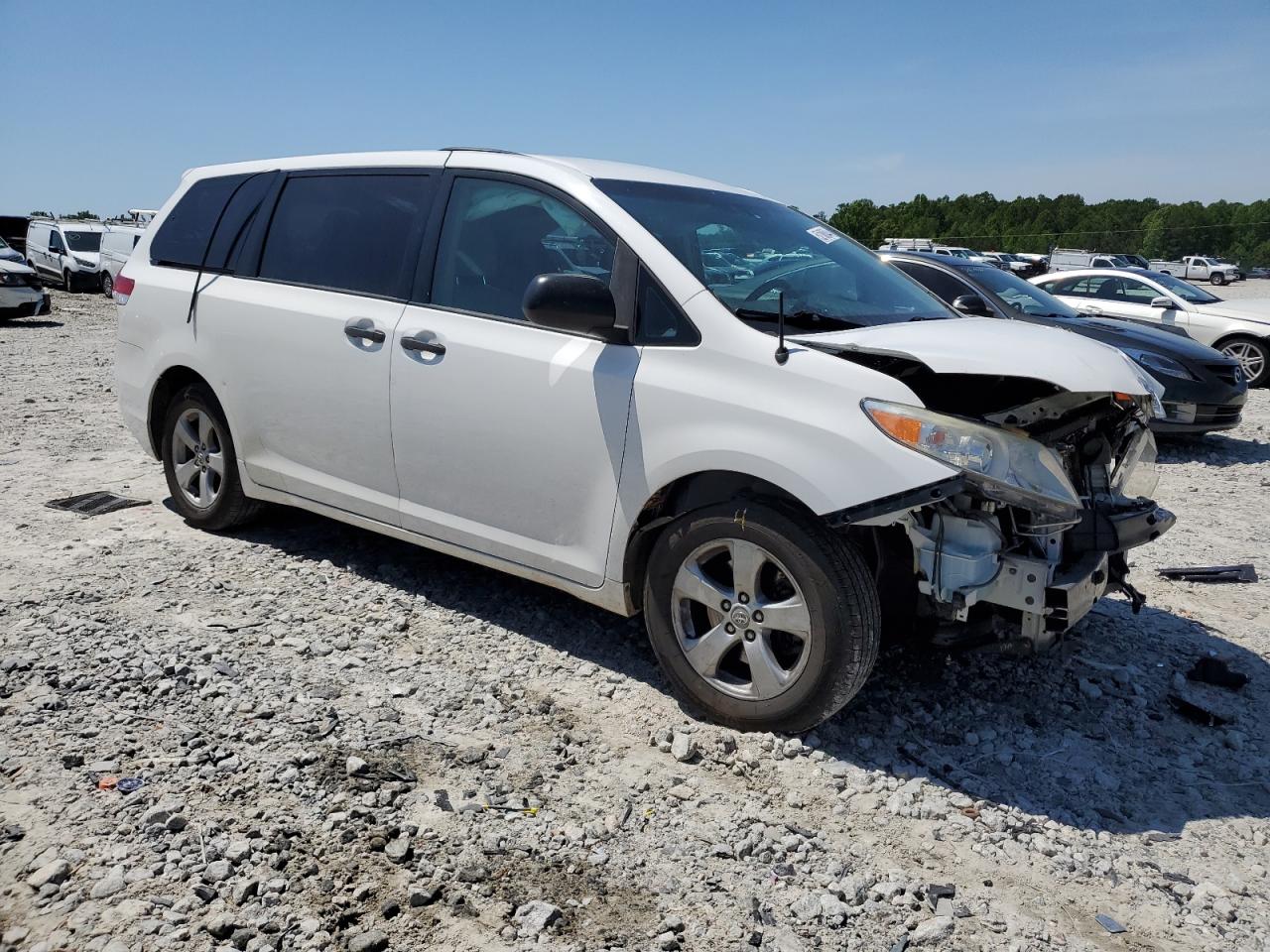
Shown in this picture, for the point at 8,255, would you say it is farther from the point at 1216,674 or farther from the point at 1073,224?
the point at 1073,224

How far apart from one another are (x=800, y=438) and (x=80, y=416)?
829 centimetres

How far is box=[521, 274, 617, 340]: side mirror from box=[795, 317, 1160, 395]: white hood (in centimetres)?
75

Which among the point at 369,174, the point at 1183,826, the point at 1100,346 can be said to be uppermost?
the point at 369,174

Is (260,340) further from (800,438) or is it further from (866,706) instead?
(866,706)

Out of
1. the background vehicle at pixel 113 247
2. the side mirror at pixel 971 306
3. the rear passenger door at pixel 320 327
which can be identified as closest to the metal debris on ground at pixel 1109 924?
the side mirror at pixel 971 306

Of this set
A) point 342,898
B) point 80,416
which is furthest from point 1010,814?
point 80,416

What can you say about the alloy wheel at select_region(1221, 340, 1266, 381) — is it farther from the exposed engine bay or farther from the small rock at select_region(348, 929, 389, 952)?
the small rock at select_region(348, 929, 389, 952)

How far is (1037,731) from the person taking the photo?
3799 millimetres

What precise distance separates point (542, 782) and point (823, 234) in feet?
8.92

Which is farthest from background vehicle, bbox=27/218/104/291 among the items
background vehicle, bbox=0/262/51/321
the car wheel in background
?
the car wheel in background

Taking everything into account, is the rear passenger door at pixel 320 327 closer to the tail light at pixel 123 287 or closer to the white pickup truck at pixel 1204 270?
the tail light at pixel 123 287

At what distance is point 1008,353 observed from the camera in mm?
3283

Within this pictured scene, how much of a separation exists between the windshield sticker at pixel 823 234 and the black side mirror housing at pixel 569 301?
4.35ft

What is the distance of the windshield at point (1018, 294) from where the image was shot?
917 centimetres
